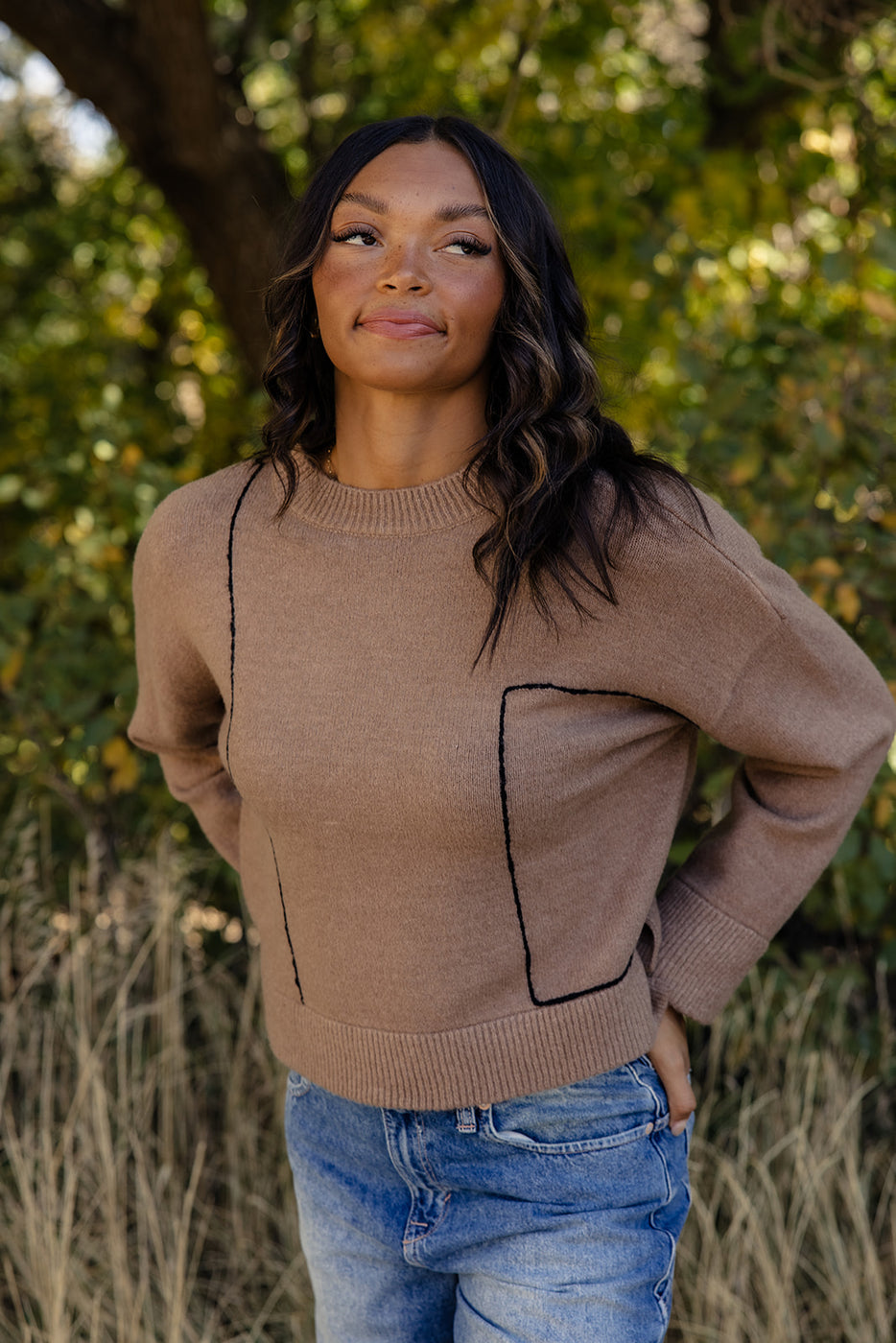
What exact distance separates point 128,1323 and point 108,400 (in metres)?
1.70

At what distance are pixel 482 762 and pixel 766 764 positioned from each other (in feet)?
1.32

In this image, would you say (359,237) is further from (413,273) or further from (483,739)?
(483,739)

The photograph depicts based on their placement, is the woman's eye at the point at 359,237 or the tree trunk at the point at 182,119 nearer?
the woman's eye at the point at 359,237

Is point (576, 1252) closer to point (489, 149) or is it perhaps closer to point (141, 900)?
point (489, 149)

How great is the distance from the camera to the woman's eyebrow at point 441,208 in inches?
52.9

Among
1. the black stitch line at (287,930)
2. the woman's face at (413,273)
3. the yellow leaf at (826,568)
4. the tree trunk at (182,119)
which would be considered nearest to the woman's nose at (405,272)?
the woman's face at (413,273)

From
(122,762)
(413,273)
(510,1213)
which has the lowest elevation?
(122,762)

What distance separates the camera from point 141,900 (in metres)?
2.49

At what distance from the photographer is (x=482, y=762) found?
1283 mm

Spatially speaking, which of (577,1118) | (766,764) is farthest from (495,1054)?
(766,764)

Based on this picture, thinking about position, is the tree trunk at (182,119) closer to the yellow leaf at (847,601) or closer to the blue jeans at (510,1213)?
the yellow leaf at (847,601)

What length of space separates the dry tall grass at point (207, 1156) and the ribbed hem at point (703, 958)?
25.3 inches

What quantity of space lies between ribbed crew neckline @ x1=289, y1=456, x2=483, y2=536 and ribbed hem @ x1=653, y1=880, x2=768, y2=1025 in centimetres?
57

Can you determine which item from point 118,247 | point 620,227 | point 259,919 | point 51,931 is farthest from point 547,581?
point 118,247
